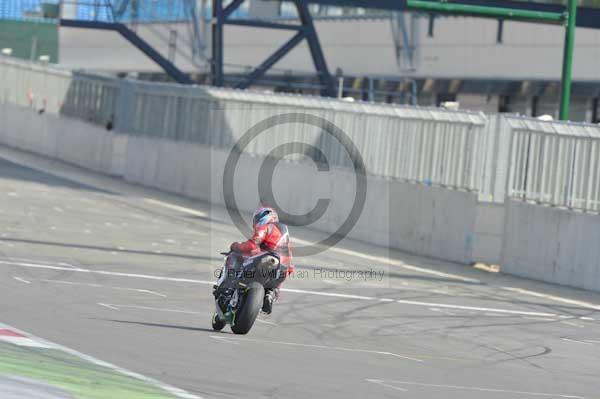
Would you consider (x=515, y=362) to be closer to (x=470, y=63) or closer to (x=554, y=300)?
(x=554, y=300)

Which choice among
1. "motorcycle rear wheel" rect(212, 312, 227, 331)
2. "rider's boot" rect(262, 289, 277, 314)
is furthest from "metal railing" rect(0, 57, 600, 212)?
"motorcycle rear wheel" rect(212, 312, 227, 331)

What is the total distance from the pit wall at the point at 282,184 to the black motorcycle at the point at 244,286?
1062 centimetres

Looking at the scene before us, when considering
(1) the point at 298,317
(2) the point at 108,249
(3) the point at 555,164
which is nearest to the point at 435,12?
(3) the point at 555,164

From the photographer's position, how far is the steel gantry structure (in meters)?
24.8

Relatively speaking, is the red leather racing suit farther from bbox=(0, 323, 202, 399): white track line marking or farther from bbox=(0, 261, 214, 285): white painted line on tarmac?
bbox=(0, 261, 214, 285): white painted line on tarmac

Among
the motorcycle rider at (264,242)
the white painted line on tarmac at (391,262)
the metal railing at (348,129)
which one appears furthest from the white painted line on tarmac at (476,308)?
the metal railing at (348,129)

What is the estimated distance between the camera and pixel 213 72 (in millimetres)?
44719

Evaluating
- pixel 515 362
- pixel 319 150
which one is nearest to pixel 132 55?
pixel 319 150
